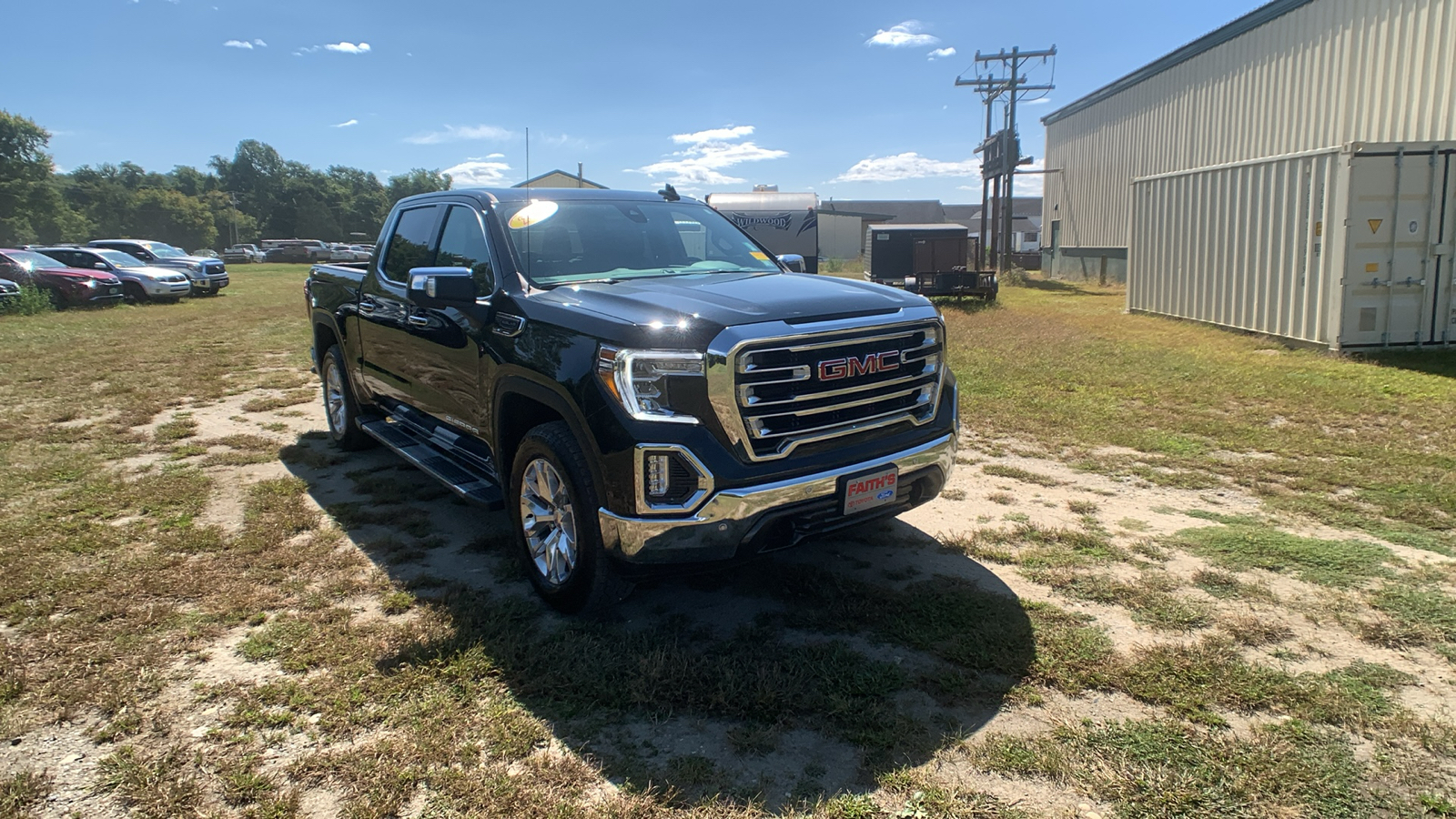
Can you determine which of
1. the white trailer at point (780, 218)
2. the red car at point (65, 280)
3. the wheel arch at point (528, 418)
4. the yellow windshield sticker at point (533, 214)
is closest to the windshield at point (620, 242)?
the yellow windshield sticker at point (533, 214)

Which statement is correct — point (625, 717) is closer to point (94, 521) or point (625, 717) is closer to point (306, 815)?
point (306, 815)

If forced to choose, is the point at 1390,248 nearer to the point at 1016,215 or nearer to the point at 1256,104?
the point at 1256,104

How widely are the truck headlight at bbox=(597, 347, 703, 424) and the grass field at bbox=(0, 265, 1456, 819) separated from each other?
3.15 ft

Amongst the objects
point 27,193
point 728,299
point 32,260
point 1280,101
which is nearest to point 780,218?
point 1280,101

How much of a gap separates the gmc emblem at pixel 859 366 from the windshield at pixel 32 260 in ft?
80.7

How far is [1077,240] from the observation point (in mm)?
31484

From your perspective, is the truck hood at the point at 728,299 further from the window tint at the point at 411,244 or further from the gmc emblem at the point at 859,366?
the window tint at the point at 411,244

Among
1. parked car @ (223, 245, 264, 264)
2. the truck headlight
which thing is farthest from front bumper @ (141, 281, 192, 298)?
parked car @ (223, 245, 264, 264)

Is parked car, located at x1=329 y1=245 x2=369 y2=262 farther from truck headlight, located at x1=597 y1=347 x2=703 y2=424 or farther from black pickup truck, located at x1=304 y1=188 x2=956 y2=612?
truck headlight, located at x1=597 y1=347 x2=703 y2=424

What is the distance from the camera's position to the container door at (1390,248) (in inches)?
414

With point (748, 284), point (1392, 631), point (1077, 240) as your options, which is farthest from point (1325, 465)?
point (1077, 240)

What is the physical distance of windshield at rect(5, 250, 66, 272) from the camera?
821 inches

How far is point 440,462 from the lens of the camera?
16.0ft

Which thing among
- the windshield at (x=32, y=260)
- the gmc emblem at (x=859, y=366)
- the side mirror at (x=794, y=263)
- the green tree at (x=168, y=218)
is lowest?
the gmc emblem at (x=859, y=366)
